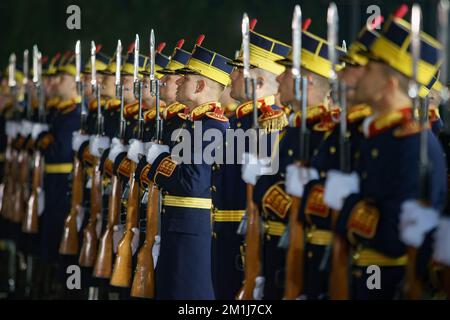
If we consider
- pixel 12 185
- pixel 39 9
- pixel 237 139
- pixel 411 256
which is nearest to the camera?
pixel 411 256

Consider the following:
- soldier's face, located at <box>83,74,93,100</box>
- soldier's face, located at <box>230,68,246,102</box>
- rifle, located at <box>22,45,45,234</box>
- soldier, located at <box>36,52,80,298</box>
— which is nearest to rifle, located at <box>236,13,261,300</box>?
soldier's face, located at <box>230,68,246,102</box>

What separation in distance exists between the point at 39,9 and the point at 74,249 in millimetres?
8653

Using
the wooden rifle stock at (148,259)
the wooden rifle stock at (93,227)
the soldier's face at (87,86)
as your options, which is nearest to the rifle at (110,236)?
the wooden rifle stock at (93,227)

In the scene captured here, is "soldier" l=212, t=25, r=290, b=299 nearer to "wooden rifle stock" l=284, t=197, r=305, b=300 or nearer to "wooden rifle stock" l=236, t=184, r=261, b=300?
"wooden rifle stock" l=236, t=184, r=261, b=300

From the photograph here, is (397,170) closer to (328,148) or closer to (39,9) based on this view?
(328,148)

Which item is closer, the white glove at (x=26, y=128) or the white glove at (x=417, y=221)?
the white glove at (x=417, y=221)

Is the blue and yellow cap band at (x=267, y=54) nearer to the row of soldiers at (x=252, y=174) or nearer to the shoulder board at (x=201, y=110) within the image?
the row of soldiers at (x=252, y=174)

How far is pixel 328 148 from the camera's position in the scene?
558cm

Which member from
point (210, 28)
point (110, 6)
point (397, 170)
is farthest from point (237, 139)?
point (110, 6)

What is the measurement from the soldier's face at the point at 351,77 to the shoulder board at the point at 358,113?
73 millimetres

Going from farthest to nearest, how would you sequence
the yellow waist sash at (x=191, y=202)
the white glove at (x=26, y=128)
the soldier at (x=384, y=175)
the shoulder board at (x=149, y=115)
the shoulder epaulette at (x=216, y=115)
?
the white glove at (x=26, y=128), the shoulder board at (x=149, y=115), the yellow waist sash at (x=191, y=202), the shoulder epaulette at (x=216, y=115), the soldier at (x=384, y=175)

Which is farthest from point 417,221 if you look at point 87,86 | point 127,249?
point 87,86

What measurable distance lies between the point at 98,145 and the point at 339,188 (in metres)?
4.58

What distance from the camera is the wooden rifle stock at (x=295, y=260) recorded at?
5.48 metres
